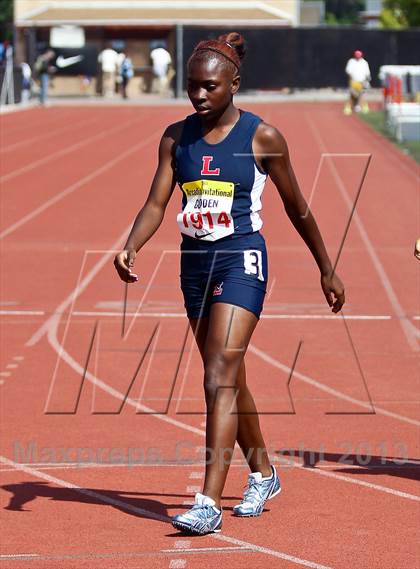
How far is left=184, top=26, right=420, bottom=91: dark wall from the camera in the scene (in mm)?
68562

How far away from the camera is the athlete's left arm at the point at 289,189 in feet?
21.8

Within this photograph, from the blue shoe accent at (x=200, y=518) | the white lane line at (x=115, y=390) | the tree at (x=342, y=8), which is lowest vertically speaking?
the tree at (x=342, y=8)

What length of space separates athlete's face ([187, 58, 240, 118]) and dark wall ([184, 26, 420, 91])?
62092 millimetres

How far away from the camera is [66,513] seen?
7051mm

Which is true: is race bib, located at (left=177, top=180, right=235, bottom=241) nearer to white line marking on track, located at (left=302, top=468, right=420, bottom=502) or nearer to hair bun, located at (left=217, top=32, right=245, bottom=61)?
hair bun, located at (left=217, top=32, right=245, bottom=61)

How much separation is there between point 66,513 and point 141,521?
0.40m

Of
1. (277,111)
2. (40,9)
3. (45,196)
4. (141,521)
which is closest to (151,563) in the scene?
(141,521)

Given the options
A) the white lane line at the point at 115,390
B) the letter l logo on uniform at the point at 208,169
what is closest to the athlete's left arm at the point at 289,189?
the letter l logo on uniform at the point at 208,169

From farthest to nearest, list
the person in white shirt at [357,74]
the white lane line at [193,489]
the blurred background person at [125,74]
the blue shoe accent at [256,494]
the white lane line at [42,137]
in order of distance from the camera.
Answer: the blurred background person at [125,74], the person in white shirt at [357,74], the white lane line at [42,137], the white lane line at [193,489], the blue shoe accent at [256,494]

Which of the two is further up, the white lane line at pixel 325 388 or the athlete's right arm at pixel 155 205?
the athlete's right arm at pixel 155 205

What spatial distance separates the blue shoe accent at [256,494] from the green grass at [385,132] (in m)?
23.6

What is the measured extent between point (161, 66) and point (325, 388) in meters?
58.2

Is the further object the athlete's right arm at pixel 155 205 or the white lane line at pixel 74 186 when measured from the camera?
the white lane line at pixel 74 186

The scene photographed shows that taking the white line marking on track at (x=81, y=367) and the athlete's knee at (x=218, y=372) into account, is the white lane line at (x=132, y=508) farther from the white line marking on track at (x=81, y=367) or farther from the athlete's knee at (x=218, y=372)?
the white line marking on track at (x=81, y=367)
